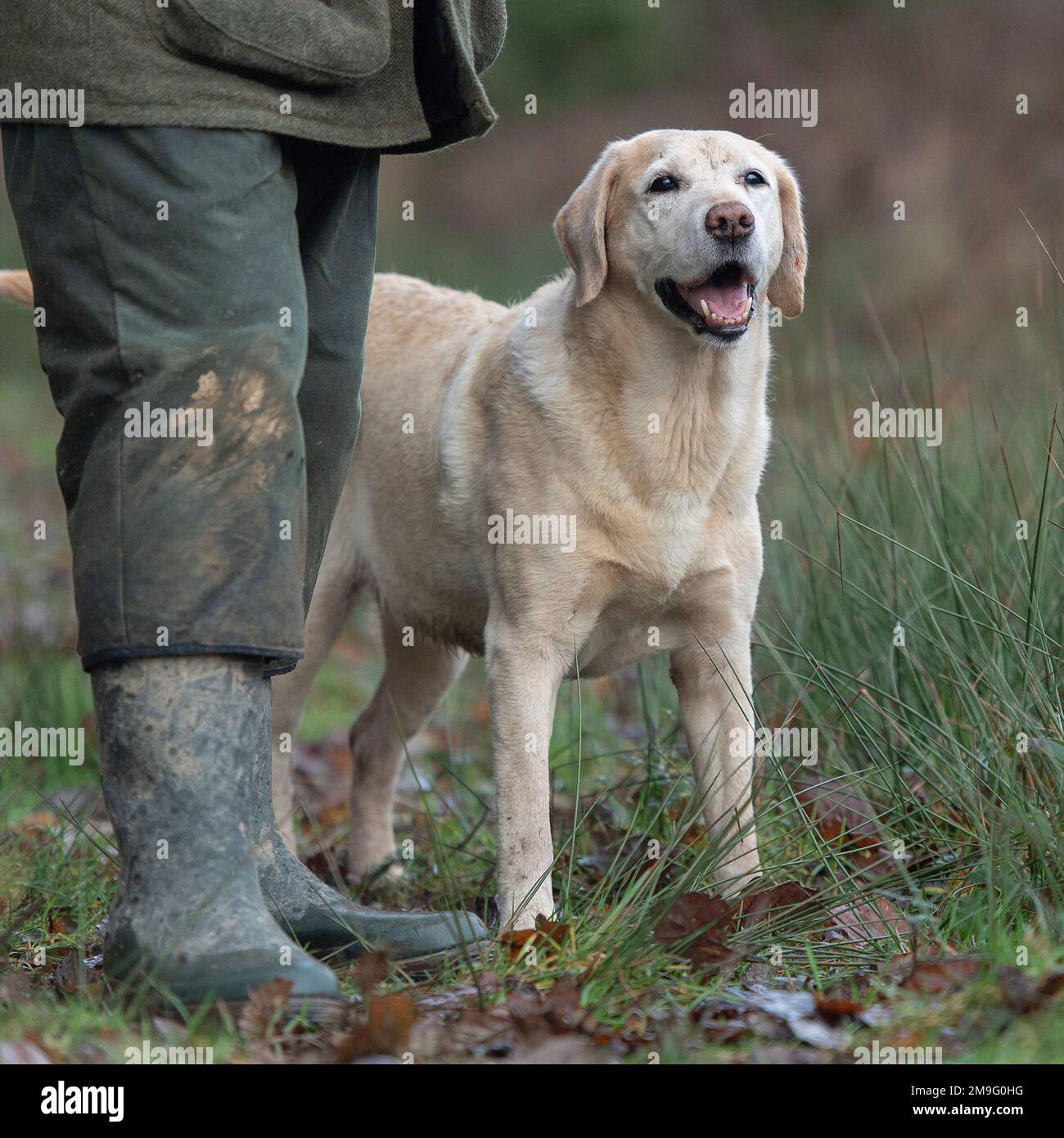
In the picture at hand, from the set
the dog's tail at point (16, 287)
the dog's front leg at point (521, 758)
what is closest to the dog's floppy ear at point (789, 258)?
the dog's front leg at point (521, 758)

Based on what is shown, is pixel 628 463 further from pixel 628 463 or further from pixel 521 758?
pixel 521 758

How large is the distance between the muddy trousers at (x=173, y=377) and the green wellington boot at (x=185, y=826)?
0.22ft

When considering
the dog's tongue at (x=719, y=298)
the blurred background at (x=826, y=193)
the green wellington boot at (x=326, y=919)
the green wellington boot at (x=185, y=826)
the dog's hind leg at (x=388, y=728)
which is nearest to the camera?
A: the green wellington boot at (x=185, y=826)

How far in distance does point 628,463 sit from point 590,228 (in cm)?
59

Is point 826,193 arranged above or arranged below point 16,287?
above

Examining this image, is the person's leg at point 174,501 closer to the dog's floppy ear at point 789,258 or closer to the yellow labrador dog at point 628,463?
the yellow labrador dog at point 628,463

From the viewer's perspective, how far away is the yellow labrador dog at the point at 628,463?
125 inches

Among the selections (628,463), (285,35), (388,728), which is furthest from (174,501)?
(388,728)

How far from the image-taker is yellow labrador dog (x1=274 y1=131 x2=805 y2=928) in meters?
3.18

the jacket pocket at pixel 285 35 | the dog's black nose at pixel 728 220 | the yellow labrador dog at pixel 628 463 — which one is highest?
the jacket pocket at pixel 285 35

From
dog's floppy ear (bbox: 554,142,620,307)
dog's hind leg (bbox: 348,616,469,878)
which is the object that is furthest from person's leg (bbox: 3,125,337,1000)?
dog's hind leg (bbox: 348,616,469,878)

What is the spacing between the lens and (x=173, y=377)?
88.0 inches

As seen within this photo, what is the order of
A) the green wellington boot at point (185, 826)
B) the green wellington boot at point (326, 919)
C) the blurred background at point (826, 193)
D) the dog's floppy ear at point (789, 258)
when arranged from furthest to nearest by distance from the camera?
the blurred background at point (826, 193) < the dog's floppy ear at point (789, 258) < the green wellington boot at point (326, 919) < the green wellington boot at point (185, 826)

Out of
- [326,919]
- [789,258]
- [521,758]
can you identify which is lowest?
[326,919]
